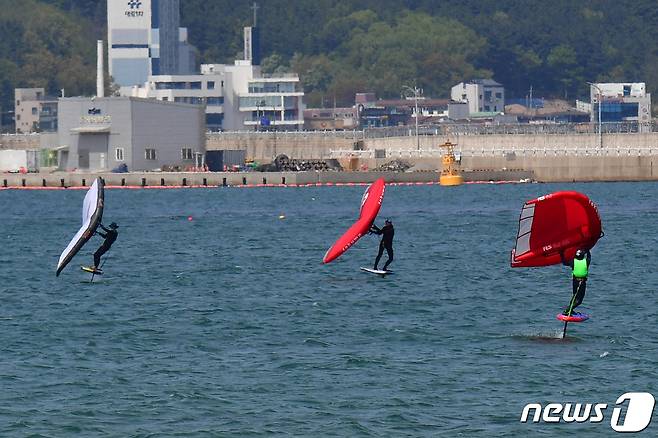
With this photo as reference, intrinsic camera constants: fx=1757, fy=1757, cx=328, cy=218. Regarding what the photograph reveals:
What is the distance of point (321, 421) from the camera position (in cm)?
3412

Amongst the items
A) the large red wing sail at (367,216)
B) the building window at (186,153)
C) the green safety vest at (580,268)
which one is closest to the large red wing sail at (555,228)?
the green safety vest at (580,268)

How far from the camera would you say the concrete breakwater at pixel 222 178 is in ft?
496

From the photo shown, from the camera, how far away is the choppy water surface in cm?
3469

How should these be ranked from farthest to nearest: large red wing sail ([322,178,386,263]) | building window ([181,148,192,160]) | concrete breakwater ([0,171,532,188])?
building window ([181,148,192,160]) → concrete breakwater ([0,171,532,188]) → large red wing sail ([322,178,386,263])

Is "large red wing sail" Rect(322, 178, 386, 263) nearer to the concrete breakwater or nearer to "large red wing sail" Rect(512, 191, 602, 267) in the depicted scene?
"large red wing sail" Rect(512, 191, 602, 267)

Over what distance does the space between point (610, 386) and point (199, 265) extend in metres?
32.9

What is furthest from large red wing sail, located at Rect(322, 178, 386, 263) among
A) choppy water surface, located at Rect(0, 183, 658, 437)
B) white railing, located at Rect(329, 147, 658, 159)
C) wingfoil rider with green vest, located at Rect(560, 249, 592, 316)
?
white railing, located at Rect(329, 147, 658, 159)

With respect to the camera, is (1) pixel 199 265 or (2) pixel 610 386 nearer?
(2) pixel 610 386

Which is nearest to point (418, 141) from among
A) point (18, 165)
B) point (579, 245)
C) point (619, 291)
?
point (18, 165)

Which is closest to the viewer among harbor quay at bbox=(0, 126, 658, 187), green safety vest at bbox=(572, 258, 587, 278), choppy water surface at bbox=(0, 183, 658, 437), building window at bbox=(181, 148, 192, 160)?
choppy water surface at bbox=(0, 183, 658, 437)

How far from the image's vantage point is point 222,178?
6033 inches

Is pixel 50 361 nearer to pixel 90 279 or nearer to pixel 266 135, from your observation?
pixel 90 279

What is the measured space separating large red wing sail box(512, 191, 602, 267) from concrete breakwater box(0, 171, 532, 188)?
108780 mm

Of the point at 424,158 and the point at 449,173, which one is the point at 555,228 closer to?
the point at 449,173
